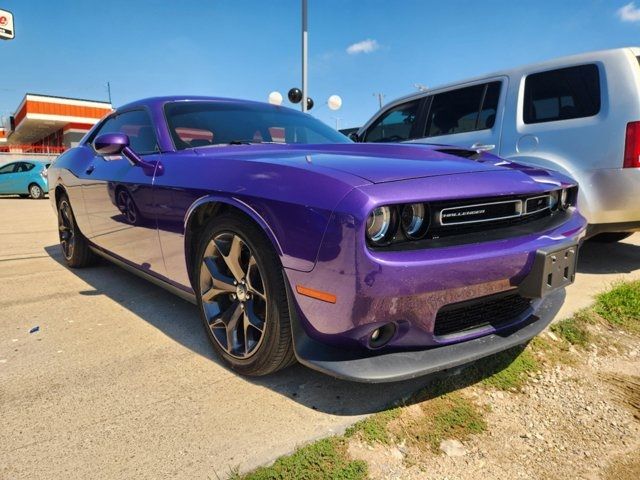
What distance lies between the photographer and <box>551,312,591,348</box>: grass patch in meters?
2.55

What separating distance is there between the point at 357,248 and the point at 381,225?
18 cm

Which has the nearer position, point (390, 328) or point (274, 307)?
point (390, 328)

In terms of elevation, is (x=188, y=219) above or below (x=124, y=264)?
above

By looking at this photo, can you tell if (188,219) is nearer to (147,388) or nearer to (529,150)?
(147,388)

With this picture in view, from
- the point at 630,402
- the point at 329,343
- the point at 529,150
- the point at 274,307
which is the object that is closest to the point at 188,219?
the point at 274,307

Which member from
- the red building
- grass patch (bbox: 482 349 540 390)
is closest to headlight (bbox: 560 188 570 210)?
grass patch (bbox: 482 349 540 390)

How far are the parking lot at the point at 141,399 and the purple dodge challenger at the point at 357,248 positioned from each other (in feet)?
0.64

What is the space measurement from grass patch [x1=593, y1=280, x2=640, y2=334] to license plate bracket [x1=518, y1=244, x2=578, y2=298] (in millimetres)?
1194

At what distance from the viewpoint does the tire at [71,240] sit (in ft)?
13.3

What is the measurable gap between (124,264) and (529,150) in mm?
3473

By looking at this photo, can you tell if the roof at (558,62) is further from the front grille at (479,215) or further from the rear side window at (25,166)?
the rear side window at (25,166)

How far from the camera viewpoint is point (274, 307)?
1860mm

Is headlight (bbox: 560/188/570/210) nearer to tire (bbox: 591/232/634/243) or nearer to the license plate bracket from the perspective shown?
the license plate bracket

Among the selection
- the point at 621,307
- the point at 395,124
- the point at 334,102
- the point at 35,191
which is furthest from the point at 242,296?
the point at 35,191
